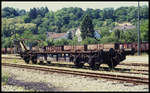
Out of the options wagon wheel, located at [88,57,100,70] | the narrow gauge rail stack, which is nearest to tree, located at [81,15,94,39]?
the narrow gauge rail stack

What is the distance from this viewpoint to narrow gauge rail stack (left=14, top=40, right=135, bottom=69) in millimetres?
16859

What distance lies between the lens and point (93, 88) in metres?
10.3

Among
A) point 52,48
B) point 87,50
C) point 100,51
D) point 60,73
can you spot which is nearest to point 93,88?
point 60,73

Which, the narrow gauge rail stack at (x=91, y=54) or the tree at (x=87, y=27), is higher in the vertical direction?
the tree at (x=87, y=27)

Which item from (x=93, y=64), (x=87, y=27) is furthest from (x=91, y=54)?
(x=87, y=27)

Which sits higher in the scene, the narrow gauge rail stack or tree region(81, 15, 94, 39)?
tree region(81, 15, 94, 39)

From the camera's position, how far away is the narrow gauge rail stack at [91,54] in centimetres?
1686

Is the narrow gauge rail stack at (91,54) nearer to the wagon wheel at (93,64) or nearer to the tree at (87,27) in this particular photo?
the wagon wheel at (93,64)

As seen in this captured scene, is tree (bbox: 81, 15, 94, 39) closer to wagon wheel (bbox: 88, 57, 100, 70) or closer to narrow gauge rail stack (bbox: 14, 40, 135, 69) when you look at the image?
narrow gauge rail stack (bbox: 14, 40, 135, 69)

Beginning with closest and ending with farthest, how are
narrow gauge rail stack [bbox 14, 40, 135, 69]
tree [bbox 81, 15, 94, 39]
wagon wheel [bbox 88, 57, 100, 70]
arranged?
narrow gauge rail stack [bbox 14, 40, 135, 69] < wagon wheel [bbox 88, 57, 100, 70] < tree [bbox 81, 15, 94, 39]

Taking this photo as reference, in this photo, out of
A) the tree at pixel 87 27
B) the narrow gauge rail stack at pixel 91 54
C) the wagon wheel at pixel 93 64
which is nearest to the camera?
the narrow gauge rail stack at pixel 91 54

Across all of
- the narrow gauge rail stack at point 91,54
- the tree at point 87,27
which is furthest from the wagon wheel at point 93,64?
the tree at point 87,27

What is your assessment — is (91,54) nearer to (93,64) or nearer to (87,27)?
(93,64)

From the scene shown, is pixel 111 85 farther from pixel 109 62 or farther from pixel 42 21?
pixel 42 21
